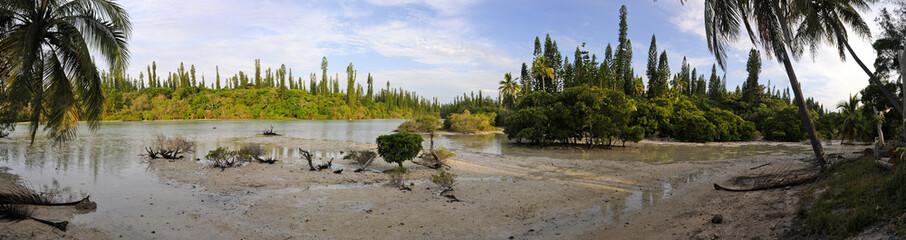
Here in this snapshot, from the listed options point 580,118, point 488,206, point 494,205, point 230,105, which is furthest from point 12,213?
point 230,105

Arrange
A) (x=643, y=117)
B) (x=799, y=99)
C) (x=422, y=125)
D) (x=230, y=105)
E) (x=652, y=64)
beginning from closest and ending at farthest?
(x=799, y=99), (x=643, y=117), (x=422, y=125), (x=652, y=64), (x=230, y=105)

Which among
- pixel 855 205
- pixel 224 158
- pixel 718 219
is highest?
pixel 855 205

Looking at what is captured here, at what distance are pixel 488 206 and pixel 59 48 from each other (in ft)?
31.2

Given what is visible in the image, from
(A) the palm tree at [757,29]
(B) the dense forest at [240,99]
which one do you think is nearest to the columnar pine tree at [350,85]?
(B) the dense forest at [240,99]

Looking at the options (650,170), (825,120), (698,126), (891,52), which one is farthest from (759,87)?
(650,170)

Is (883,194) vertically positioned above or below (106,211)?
above

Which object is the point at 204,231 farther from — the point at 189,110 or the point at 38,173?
the point at 189,110

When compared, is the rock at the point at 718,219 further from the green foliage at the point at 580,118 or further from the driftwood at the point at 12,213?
the green foliage at the point at 580,118

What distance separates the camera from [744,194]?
325 inches

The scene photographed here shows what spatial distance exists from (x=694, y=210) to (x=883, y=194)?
287cm

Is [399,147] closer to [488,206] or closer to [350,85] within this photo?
[488,206]

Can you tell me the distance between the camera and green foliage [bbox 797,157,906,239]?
418 cm

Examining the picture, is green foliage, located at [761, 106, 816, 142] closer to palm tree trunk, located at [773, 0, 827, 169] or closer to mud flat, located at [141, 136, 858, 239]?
mud flat, located at [141, 136, 858, 239]

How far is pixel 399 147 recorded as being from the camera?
12.9 metres
